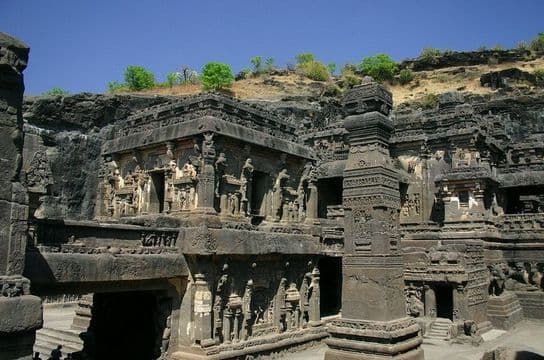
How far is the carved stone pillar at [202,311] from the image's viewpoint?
40.0ft

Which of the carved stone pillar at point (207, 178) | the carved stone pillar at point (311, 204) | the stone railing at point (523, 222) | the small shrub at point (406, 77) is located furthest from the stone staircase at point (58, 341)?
the small shrub at point (406, 77)

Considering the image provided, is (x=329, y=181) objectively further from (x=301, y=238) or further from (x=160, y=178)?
(x=160, y=178)

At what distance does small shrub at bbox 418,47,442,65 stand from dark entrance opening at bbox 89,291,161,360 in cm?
4638

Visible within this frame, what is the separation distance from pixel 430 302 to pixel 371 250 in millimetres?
9343

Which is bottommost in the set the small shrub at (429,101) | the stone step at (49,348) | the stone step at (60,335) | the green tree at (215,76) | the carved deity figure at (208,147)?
the stone step at (49,348)

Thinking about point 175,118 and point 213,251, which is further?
point 175,118

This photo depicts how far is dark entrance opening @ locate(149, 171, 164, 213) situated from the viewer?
15609 millimetres

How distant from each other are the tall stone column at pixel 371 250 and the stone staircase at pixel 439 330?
273 inches

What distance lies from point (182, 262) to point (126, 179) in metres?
5.54

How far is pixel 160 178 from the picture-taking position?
1575 centimetres

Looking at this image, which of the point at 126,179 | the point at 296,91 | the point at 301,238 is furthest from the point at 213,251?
the point at 296,91

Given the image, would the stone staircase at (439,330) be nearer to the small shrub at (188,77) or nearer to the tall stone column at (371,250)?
the tall stone column at (371,250)

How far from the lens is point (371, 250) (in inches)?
318

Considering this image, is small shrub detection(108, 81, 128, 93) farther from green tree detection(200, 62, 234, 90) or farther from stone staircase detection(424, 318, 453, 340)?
stone staircase detection(424, 318, 453, 340)
